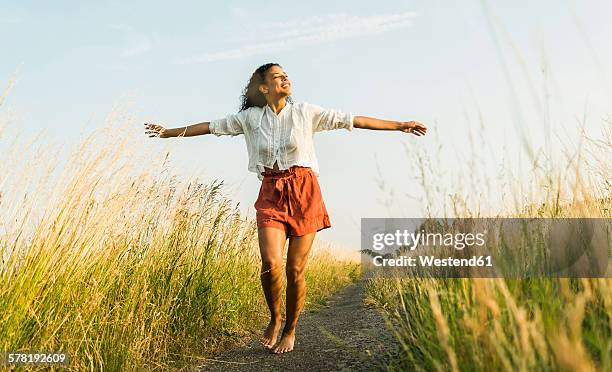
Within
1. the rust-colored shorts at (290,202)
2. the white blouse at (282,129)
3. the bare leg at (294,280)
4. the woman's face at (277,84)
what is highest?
the woman's face at (277,84)

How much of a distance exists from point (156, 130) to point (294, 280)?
1504mm

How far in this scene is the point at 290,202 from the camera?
3922mm

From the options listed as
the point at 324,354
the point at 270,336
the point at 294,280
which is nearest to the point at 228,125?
the point at 294,280

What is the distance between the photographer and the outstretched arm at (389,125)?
412cm

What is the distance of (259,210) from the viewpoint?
390 cm

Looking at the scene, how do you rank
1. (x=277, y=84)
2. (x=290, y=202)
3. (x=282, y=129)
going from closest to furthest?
1. (x=290, y=202)
2. (x=282, y=129)
3. (x=277, y=84)

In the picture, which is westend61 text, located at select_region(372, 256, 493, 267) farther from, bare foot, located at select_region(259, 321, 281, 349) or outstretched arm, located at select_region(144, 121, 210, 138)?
outstretched arm, located at select_region(144, 121, 210, 138)

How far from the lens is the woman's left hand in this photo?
412 centimetres

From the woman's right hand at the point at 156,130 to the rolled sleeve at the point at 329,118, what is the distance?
1.08m

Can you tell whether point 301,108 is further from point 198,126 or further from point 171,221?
point 171,221

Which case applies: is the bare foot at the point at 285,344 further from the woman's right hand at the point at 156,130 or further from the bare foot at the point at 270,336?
the woman's right hand at the point at 156,130

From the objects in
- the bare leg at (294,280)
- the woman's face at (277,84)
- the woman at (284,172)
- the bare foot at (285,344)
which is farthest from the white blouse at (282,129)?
the bare foot at (285,344)

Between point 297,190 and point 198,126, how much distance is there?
3.22 feet

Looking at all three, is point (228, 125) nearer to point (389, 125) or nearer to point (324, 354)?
point (389, 125)
